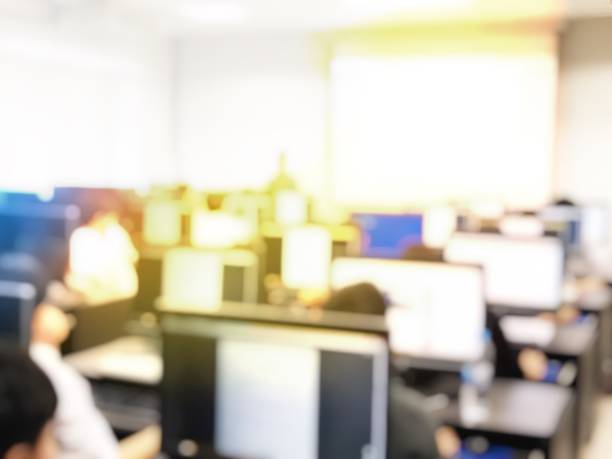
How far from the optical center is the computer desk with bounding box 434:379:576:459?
103 inches

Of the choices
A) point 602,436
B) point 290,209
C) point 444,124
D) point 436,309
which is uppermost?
point 444,124

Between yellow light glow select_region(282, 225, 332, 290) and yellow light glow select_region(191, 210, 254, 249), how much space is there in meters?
0.46

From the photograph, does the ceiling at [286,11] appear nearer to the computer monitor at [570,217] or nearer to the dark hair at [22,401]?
the computer monitor at [570,217]

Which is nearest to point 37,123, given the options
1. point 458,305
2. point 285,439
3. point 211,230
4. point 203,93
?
point 203,93

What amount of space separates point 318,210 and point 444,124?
77.8 inches

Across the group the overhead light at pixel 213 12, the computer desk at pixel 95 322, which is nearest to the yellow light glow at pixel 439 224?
the computer desk at pixel 95 322

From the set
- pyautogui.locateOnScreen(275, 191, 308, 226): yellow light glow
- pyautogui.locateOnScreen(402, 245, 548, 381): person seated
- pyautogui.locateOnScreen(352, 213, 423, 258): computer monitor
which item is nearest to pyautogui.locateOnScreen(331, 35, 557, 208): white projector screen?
pyautogui.locateOnScreen(275, 191, 308, 226): yellow light glow

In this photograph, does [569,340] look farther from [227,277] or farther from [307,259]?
[227,277]

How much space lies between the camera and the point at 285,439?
171 cm

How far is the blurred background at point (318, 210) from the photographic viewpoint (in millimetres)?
1827

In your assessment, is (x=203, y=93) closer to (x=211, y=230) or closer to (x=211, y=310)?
(x=211, y=230)

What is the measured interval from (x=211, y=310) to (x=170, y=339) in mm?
106

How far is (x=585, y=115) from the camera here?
24.5 ft

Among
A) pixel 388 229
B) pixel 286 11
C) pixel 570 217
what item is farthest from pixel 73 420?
pixel 286 11
